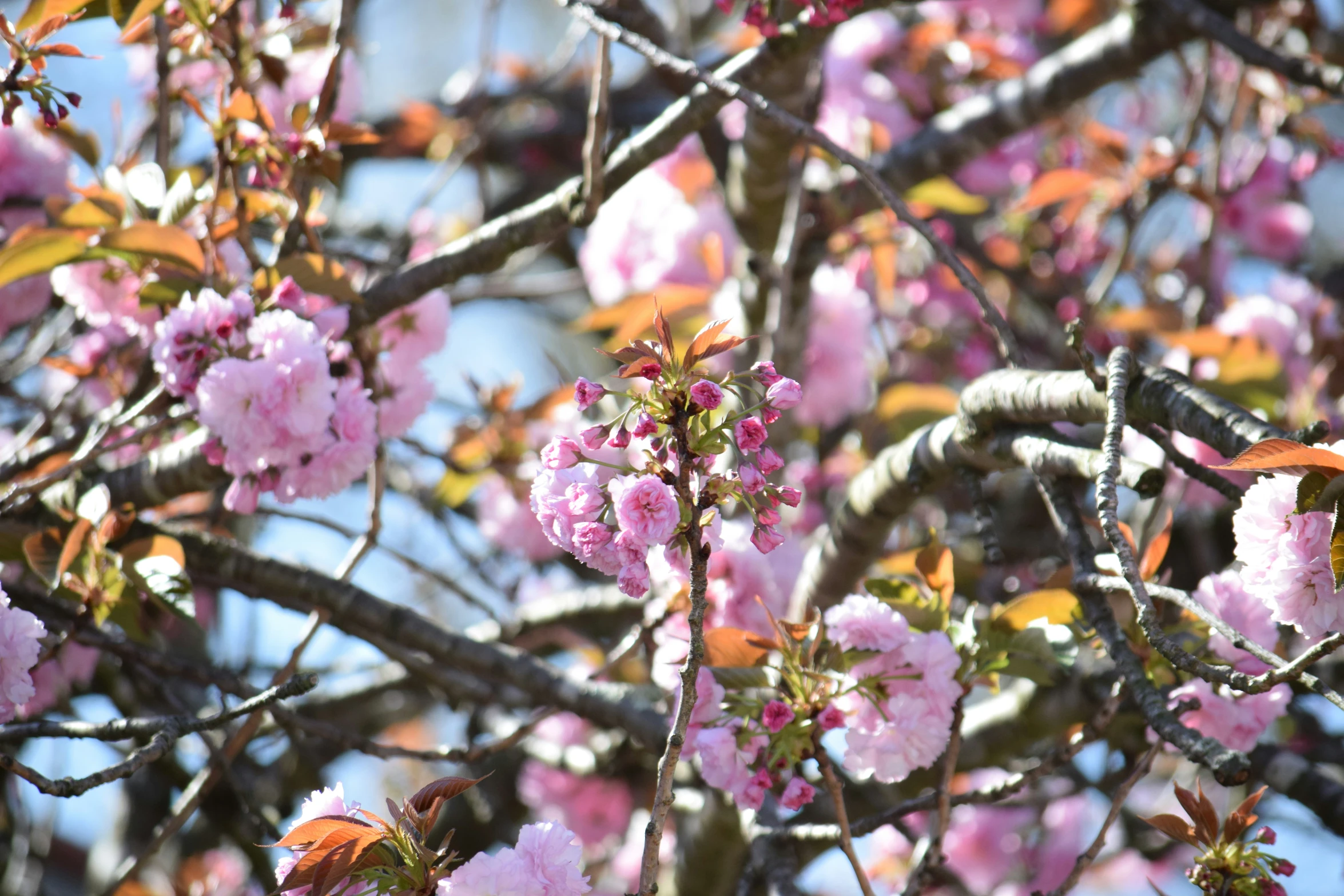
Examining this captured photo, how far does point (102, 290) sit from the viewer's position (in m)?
1.50

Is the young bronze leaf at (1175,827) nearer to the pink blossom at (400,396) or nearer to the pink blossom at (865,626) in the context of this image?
the pink blossom at (865,626)

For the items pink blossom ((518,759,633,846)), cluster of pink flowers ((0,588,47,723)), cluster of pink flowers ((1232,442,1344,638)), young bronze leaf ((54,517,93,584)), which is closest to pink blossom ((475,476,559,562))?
pink blossom ((518,759,633,846))

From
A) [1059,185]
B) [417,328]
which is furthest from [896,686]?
[1059,185]

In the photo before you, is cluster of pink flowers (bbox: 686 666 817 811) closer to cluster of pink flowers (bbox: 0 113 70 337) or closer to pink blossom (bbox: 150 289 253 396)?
pink blossom (bbox: 150 289 253 396)

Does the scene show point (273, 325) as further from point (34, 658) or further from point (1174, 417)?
point (1174, 417)

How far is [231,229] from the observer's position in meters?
1.38

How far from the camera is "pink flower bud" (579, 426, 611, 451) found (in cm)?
90

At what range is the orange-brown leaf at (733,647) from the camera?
110cm

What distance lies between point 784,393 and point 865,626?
12.5 inches

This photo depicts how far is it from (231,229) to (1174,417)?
1165mm

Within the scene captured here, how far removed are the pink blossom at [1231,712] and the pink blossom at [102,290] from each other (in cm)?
142

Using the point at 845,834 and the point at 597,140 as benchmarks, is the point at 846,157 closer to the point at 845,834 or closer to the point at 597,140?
the point at 597,140

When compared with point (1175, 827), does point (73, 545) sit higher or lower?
higher

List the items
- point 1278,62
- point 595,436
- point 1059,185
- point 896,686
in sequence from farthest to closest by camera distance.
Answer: point 1059,185
point 1278,62
point 896,686
point 595,436
